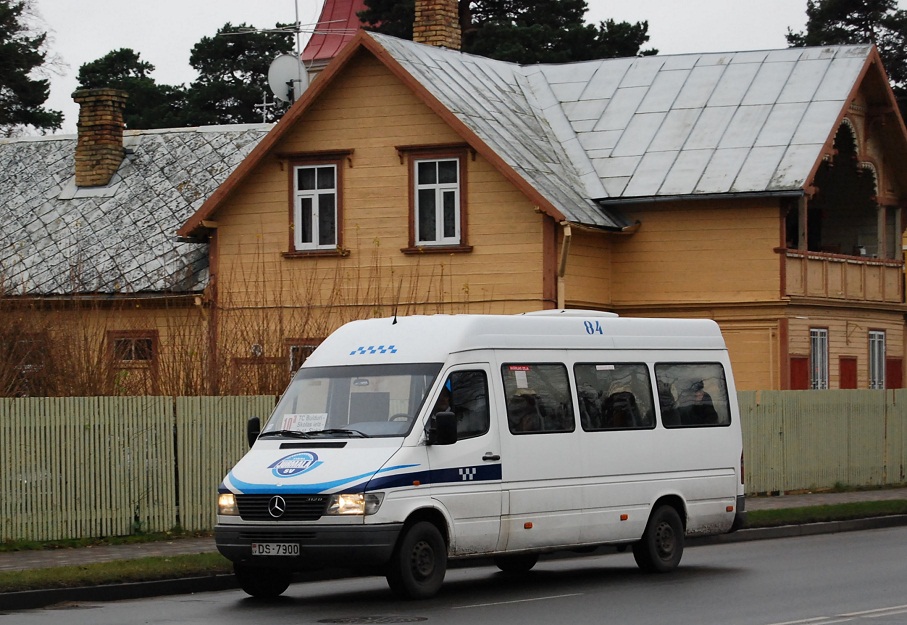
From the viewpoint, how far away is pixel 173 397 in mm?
21203

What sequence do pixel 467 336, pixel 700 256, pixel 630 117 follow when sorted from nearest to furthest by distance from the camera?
pixel 467 336, pixel 700 256, pixel 630 117

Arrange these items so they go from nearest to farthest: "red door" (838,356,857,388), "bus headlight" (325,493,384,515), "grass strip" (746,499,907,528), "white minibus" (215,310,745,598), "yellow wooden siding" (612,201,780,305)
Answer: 1. "bus headlight" (325,493,384,515)
2. "white minibus" (215,310,745,598)
3. "grass strip" (746,499,907,528)
4. "yellow wooden siding" (612,201,780,305)
5. "red door" (838,356,857,388)

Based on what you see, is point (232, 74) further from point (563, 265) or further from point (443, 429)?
point (443, 429)

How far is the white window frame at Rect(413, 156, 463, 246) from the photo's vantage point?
3142 cm

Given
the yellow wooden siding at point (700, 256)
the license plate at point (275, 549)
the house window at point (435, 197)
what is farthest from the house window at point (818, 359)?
the license plate at point (275, 549)

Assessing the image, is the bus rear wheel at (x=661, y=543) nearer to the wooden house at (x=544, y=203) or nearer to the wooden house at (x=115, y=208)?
the wooden house at (x=544, y=203)

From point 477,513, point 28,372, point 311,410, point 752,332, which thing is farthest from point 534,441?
point 752,332

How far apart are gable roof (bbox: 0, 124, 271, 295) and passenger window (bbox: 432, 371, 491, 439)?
17770mm

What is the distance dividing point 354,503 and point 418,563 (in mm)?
853

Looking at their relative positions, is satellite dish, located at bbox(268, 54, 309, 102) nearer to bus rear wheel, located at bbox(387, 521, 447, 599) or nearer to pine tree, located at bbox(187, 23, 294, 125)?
bus rear wheel, located at bbox(387, 521, 447, 599)

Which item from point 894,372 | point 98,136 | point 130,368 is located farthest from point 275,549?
point 894,372

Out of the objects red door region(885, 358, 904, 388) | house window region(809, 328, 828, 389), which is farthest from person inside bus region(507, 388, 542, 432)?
red door region(885, 358, 904, 388)

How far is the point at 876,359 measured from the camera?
3684 centimetres

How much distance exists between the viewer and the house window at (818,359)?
33.8 metres
